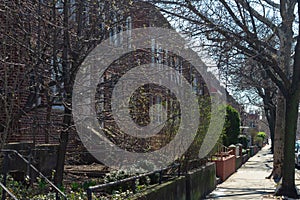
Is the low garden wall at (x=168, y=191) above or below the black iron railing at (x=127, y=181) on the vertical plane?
below

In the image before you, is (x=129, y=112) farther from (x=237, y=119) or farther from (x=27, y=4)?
(x=237, y=119)

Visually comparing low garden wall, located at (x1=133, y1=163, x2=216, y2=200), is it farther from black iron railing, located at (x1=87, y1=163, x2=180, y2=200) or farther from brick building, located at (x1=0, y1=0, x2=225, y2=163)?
brick building, located at (x1=0, y1=0, x2=225, y2=163)

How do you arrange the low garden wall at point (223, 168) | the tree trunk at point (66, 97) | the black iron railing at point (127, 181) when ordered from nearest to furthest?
the black iron railing at point (127, 181) < the tree trunk at point (66, 97) < the low garden wall at point (223, 168)

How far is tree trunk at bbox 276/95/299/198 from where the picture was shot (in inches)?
487

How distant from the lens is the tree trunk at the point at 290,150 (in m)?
12.4

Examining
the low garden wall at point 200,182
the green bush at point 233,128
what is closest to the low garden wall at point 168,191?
the low garden wall at point 200,182

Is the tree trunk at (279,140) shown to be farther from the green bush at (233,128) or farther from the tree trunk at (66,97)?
the tree trunk at (66,97)

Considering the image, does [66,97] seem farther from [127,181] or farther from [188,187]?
[188,187]

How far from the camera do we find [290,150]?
1260cm

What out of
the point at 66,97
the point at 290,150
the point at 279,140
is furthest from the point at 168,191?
the point at 279,140

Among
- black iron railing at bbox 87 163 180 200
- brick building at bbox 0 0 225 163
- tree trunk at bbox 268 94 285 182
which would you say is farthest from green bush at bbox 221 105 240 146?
black iron railing at bbox 87 163 180 200

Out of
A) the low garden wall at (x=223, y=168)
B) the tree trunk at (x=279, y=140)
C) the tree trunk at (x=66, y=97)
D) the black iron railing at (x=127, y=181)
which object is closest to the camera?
the black iron railing at (x=127, y=181)

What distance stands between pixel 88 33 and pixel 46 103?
139 cm

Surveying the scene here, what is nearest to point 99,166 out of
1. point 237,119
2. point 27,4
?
point 27,4
